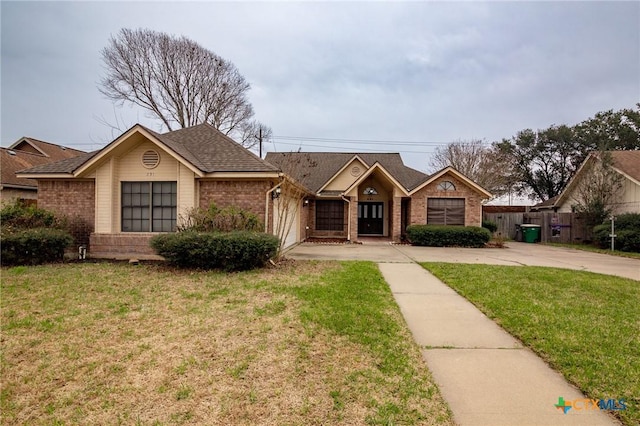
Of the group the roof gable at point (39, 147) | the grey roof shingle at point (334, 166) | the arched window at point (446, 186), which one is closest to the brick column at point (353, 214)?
the grey roof shingle at point (334, 166)

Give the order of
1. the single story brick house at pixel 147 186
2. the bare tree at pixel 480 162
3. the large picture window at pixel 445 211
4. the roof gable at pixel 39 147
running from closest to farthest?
the single story brick house at pixel 147 186 < the large picture window at pixel 445 211 < the roof gable at pixel 39 147 < the bare tree at pixel 480 162

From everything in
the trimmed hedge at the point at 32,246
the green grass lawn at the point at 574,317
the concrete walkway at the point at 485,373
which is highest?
the trimmed hedge at the point at 32,246

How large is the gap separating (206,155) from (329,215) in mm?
10145

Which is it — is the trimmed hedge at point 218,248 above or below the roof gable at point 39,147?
below

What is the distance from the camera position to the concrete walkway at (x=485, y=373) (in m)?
2.69

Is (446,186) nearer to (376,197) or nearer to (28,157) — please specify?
(376,197)

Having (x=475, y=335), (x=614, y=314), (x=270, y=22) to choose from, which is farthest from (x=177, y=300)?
(x=270, y=22)

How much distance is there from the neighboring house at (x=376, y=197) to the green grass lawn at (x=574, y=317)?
8.68 meters

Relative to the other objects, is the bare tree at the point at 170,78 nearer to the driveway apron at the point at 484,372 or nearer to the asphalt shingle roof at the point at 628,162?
the driveway apron at the point at 484,372

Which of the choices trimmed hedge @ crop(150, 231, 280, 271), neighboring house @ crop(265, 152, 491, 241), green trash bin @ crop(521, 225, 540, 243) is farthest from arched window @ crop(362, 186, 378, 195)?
trimmed hedge @ crop(150, 231, 280, 271)

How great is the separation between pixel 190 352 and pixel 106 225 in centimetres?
948

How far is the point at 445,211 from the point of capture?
17.7 metres

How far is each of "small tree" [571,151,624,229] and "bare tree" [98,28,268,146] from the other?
2600 cm

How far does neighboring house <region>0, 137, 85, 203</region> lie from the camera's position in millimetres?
16975
